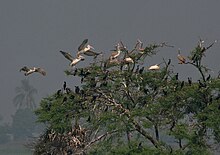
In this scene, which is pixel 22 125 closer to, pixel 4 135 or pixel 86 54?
pixel 4 135

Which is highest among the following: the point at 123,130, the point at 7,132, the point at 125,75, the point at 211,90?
the point at 7,132

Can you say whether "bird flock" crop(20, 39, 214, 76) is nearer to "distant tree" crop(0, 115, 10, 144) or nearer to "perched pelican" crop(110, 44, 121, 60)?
"perched pelican" crop(110, 44, 121, 60)

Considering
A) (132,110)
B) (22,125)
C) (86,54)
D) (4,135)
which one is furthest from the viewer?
(22,125)

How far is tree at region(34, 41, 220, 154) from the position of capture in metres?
22.6

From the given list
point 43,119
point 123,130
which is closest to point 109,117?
point 123,130

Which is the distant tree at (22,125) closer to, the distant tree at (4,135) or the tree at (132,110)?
the distant tree at (4,135)

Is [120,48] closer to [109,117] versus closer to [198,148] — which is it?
[109,117]

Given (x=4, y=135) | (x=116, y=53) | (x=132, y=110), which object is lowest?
(x=132, y=110)

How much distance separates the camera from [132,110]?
23328 millimetres

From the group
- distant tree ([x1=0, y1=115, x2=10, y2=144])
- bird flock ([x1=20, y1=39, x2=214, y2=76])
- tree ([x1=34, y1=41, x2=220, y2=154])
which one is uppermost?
distant tree ([x1=0, y1=115, x2=10, y2=144])

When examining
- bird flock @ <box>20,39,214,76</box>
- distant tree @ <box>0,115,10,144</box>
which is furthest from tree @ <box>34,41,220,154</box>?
distant tree @ <box>0,115,10,144</box>

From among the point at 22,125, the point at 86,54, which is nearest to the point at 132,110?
the point at 86,54

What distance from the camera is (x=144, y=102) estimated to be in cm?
2425

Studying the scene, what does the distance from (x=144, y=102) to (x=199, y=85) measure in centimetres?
294
